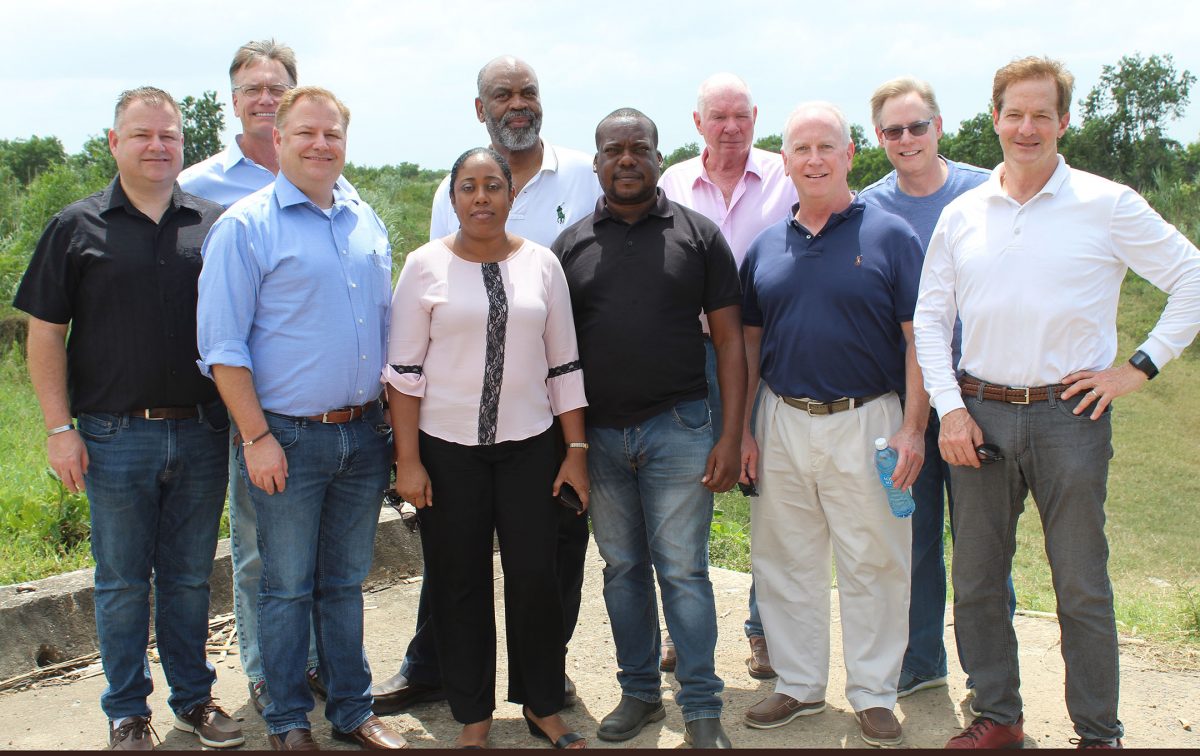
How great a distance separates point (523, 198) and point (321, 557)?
5.48ft

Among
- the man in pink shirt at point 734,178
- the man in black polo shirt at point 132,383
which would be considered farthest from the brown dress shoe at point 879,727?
the man in black polo shirt at point 132,383

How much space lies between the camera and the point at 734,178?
15.6ft

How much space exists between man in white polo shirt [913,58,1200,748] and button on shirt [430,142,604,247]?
1455 millimetres

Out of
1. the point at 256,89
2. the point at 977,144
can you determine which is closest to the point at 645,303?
the point at 256,89

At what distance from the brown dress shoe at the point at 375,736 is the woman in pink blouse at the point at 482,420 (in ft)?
0.86

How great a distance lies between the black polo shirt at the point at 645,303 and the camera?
3.92 metres

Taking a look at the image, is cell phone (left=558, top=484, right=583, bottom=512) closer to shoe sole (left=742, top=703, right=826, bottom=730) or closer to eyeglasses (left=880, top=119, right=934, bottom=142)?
shoe sole (left=742, top=703, right=826, bottom=730)

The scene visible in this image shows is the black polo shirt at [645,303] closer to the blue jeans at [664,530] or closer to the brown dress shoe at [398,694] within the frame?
the blue jeans at [664,530]

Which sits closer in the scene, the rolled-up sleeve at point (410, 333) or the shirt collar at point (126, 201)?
the rolled-up sleeve at point (410, 333)

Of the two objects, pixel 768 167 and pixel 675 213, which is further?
pixel 768 167

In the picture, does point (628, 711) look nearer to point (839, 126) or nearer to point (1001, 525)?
point (1001, 525)

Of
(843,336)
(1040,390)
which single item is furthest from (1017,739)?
(843,336)

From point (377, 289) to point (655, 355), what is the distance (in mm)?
1032

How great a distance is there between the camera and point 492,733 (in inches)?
167
